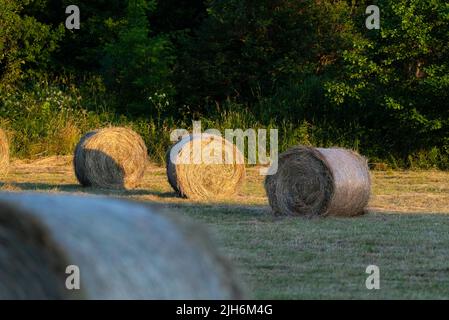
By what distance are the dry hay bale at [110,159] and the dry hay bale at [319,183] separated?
4.81 metres

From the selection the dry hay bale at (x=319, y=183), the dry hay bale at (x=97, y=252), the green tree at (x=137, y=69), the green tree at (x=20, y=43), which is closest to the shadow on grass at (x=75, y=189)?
the dry hay bale at (x=319, y=183)

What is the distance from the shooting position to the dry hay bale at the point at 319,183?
13219mm

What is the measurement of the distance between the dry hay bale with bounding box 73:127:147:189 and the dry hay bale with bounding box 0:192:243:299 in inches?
513

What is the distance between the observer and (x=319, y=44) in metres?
30.2

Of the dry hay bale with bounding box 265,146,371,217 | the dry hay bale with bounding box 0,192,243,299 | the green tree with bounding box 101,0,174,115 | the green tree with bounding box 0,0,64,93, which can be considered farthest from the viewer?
the green tree with bounding box 0,0,64,93

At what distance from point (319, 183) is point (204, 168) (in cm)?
340

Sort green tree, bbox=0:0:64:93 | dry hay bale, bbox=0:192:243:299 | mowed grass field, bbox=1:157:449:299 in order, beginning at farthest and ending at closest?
green tree, bbox=0:0:64:93 < mowed grass field, bbox=1:157:449:299 < dry hay bale, bbox=0:192:243:299

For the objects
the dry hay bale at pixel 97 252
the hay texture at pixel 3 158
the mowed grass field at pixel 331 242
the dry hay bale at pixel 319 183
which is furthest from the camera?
the hay texture at pixel 3 158

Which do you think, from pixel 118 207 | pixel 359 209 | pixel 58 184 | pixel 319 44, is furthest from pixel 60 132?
pixel 118 207

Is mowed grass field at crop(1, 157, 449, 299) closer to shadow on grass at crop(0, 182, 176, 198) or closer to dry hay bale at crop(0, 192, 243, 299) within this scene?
shadow on grass at crop(0, 182, 176, 198)

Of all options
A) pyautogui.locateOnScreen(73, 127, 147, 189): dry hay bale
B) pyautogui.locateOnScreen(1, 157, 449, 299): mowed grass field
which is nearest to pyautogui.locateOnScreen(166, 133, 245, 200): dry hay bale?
pyautogui.locateOnScreen(1, 157, 449, 299): mowed grass field

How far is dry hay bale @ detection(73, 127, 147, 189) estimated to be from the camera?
18.0m

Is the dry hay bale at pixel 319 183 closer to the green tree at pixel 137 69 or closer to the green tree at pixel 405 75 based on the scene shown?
the green tree at pixel 405 75

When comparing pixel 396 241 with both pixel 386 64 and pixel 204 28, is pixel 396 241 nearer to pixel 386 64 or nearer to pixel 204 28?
pixel 386 64
